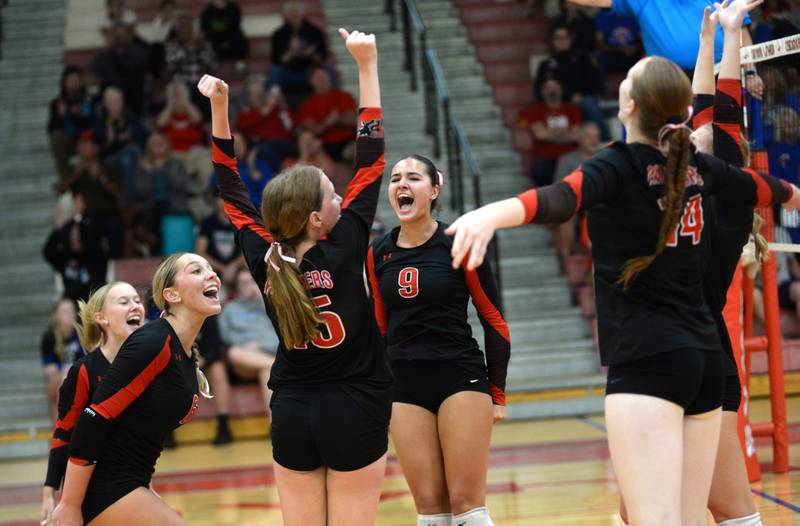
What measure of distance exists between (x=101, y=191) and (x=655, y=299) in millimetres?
9035

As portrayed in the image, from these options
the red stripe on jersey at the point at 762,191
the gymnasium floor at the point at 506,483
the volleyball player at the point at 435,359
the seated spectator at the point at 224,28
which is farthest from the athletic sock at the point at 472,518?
the seated spectator at the point at 224,28

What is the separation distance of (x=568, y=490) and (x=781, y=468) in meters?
1.32

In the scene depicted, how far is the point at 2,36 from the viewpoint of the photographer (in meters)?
14.3

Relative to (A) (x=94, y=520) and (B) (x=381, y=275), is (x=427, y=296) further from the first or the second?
(A) (x=94, y=520)

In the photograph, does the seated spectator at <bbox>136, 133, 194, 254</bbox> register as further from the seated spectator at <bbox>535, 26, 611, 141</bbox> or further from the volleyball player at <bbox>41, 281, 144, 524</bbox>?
→ the volleyball player at <bbox>41, 281, 144, 524</bbox>

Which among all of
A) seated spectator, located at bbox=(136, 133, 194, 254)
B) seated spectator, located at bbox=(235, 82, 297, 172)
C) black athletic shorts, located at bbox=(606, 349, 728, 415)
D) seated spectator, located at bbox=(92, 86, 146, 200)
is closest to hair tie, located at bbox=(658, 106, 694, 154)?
black athletic shorts, located at bbox=(606, 349, 728, 415)

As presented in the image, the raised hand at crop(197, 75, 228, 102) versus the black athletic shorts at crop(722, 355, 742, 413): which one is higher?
the raised hand at crop(197, 75, 228, 102)

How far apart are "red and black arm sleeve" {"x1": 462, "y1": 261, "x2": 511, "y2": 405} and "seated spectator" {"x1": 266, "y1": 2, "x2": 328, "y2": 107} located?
7.87 meters

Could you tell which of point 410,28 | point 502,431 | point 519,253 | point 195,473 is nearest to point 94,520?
point 195,473

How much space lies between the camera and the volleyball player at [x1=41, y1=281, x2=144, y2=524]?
4.29 meters

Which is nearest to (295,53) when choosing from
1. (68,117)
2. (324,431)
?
(68,117)

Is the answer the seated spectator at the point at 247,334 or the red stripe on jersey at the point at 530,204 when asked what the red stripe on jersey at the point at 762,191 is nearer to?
the red stripe on jersey at the point at 530,204

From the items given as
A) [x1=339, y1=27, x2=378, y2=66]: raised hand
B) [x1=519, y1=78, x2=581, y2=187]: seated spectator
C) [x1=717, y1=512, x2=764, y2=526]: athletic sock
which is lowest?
[x1=717, y1=512, x2=764, y2=526]: athletic sock

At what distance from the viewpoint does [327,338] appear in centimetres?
354
